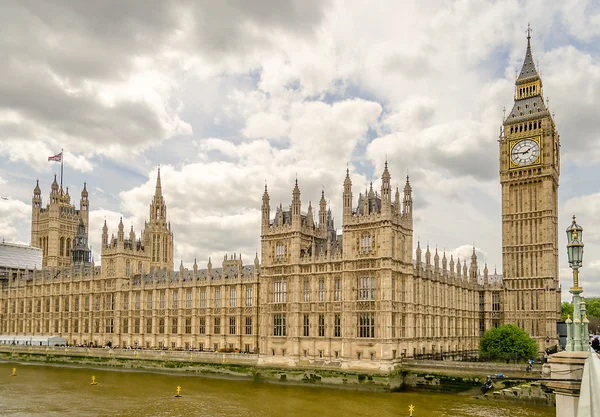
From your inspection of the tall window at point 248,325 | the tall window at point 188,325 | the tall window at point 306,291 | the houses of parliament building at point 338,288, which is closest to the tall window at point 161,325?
the houses of parliament building at point 338,288

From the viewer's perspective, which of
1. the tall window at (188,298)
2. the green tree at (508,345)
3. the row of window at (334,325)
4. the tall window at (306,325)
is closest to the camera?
the row of window at (334,325)

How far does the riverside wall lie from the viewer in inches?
2837

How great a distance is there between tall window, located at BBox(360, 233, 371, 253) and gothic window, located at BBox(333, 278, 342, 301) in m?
5.52

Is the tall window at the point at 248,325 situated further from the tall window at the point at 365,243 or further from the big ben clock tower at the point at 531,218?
the big ben clock tower at the point at 531,218

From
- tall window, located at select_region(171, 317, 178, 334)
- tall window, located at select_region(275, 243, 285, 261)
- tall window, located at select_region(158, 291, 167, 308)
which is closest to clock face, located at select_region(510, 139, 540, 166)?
tall window, located at select_region(275, 243, 285, 261)

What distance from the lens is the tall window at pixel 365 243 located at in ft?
264

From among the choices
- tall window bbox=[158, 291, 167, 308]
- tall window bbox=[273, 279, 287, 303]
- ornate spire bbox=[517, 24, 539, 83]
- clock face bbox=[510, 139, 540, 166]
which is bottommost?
tall window bbox=[158, 291, 167, 308]

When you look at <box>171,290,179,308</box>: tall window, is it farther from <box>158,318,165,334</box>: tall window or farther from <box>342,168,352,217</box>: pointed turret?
<box>342,168,352,217</box>: pointed turret

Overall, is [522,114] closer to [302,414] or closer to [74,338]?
[302,414]

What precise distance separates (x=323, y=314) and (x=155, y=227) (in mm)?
93884

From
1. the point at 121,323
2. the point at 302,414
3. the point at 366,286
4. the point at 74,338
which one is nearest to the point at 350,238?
the point at 366,286

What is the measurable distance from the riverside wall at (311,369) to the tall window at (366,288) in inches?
331

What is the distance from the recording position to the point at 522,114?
381ft

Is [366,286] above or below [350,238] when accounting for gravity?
below
